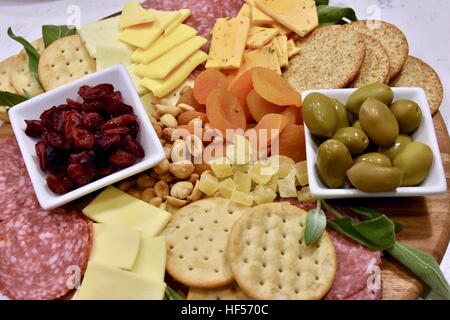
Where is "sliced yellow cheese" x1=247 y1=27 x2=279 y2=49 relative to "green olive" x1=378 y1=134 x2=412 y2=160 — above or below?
above

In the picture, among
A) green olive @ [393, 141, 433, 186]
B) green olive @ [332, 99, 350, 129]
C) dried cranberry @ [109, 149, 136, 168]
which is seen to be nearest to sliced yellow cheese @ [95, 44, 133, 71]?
dried cranberry @ [109, 149, 136, 168]

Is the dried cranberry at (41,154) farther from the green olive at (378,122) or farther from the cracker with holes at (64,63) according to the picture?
the green olive at (378,122)

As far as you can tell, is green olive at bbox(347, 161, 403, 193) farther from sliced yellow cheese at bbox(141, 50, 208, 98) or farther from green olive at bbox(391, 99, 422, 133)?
sliced yellow cheese at bbox(141, 50, 208, 98)

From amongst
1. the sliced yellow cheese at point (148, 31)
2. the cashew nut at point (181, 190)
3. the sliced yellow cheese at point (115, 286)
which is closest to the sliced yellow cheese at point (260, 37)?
the sliced yellow cheese at point (148, 31)

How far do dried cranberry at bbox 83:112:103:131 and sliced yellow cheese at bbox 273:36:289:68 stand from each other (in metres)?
0.75

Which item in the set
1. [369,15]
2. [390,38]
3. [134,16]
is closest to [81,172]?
[134,16]

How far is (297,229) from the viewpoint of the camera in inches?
68.6

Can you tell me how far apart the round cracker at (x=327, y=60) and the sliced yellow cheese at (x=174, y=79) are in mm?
346

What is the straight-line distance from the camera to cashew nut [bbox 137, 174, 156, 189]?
1.91m

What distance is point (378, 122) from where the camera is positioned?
1729 mm

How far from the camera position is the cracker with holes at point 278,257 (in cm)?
162

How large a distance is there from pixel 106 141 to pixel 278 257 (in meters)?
0.65
